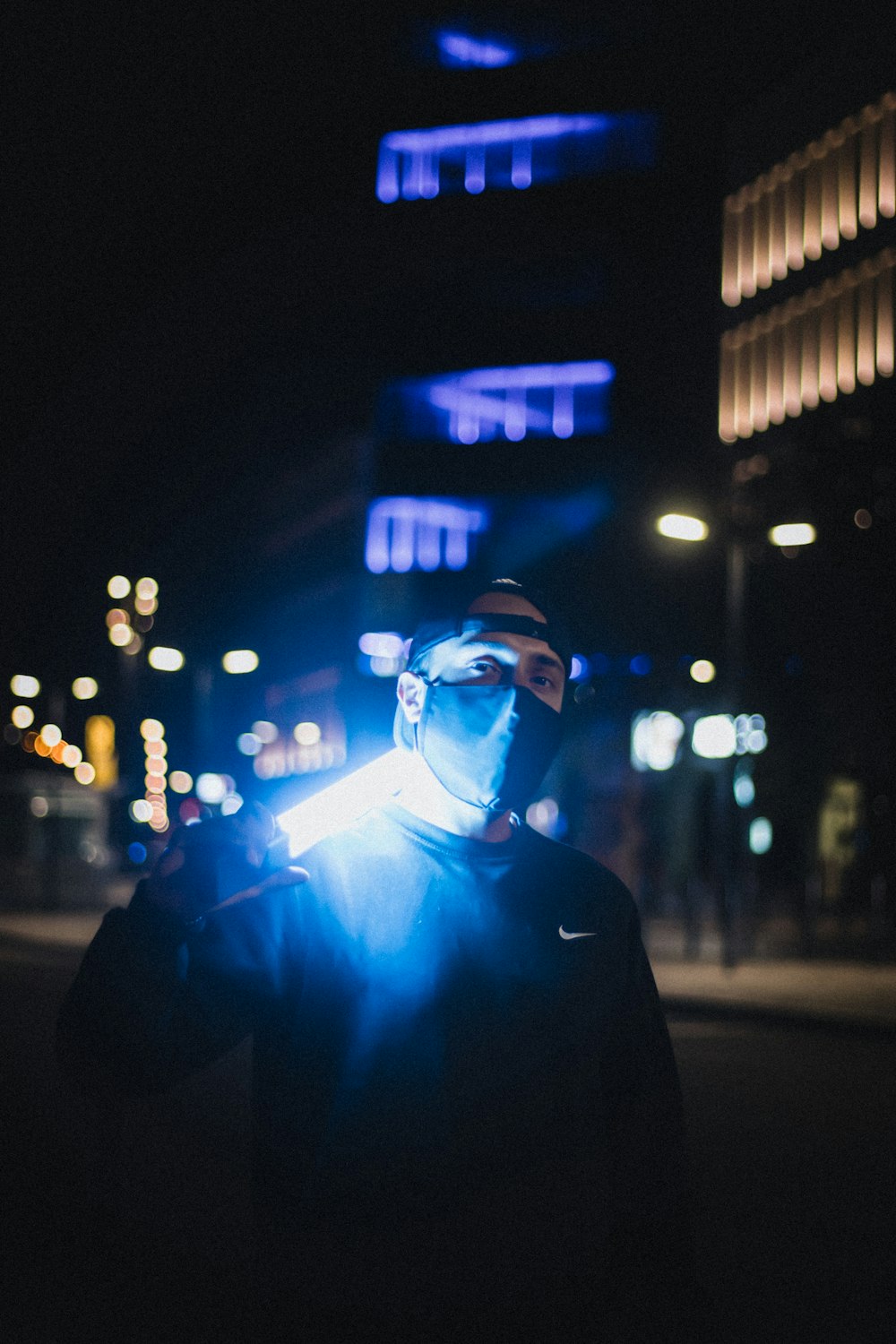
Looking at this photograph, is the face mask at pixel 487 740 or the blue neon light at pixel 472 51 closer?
the face mask at pixel 487 740

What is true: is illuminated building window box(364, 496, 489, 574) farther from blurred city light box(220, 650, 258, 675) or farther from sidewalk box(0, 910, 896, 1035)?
sidewalk box(0, 910, 896, 1035)

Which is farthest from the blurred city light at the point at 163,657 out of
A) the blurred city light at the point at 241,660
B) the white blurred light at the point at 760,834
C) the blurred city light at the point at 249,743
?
the blurred city light at the point at 249,743

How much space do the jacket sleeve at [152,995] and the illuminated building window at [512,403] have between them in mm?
42166

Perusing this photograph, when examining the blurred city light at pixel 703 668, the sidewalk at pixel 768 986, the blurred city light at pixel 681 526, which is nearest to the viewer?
the sidewalk at pixel 768 986

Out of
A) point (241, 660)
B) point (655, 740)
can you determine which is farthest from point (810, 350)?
point (241, 660)

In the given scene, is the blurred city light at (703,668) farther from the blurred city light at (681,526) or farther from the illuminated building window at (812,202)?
the blurred city light at (681,526)

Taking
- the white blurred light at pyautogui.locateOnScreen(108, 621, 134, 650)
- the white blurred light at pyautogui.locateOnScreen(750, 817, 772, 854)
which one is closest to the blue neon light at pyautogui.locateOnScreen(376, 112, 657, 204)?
the white blurred light at pyautogui.locateOnScreen(750, 817, 772, 854)

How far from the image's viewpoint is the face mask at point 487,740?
257cm

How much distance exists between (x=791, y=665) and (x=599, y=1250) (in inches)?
A: 1432

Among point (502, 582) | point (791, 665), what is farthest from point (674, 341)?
point (502, 582)

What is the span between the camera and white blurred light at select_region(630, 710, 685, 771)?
130ft

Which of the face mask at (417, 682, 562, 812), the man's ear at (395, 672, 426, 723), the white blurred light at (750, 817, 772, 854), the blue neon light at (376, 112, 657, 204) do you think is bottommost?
the white blurred light at (750, 817, 772, 854)

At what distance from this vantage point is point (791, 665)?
37844 millimetres

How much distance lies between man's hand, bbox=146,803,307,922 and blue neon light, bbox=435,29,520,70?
1942 inches
